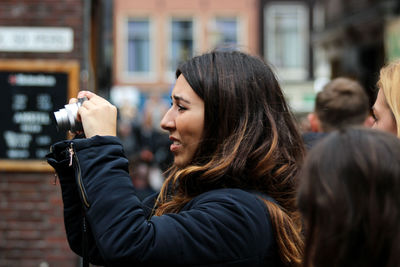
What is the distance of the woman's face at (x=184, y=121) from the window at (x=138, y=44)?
2392 cm

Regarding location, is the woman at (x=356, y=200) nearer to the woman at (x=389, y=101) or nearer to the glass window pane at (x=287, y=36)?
the woman at (x=389, y=101)

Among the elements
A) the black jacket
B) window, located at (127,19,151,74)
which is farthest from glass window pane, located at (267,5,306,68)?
the black jacket

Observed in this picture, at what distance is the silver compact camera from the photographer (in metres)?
1.80

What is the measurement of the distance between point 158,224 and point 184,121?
350mm

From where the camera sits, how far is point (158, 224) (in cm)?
162

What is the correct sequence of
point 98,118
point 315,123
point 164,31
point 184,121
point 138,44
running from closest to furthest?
point 98,118, point 184,121, point 315,123, point 164,31, point 138,44

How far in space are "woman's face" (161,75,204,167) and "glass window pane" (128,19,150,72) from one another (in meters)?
23.9

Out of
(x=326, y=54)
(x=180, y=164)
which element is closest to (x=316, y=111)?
(x=180, y=164)

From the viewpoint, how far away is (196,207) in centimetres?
169

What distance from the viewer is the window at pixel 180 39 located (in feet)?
83.0

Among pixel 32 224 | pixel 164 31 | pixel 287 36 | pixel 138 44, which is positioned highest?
pixel 164 31

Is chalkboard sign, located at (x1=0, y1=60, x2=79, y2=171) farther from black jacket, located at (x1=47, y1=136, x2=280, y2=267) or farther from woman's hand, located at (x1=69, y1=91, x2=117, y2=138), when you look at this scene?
black jacket, located at (x1=47, y1=136, x2=280, y2=267)

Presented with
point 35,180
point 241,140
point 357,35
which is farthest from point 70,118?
point 357,35

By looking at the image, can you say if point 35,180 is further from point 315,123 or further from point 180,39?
point 180,39
